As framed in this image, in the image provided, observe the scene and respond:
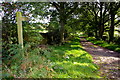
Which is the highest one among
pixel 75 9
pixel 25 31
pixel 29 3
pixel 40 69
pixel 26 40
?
pixel 75 9

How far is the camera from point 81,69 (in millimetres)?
4609

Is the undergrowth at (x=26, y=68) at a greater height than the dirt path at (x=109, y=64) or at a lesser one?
greater

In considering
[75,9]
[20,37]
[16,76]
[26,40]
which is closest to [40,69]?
[16,76]

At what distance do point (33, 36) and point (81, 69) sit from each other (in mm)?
3389

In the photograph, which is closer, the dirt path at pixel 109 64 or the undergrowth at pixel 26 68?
the undergrowth at pixel 26 68

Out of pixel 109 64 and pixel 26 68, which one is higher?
pixel 26 68

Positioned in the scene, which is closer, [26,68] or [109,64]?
[26,68]

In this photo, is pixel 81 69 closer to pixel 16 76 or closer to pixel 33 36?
pixel 16 76

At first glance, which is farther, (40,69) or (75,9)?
(75,9)

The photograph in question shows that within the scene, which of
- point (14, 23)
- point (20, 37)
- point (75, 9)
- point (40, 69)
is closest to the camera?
point (40, 69)

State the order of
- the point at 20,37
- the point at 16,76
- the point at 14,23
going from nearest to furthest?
1. the point at 16,76
2. the point at 20,37
3. the point at 14,23

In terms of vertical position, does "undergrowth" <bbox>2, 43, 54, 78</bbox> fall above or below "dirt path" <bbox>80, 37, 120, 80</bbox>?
above

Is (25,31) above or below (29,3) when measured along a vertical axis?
below

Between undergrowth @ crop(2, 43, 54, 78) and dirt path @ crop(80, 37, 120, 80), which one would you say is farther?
dirt path @ crop(80, 37, 120, 80)
